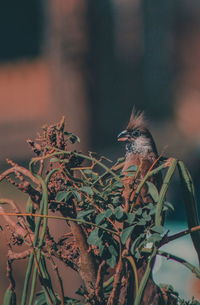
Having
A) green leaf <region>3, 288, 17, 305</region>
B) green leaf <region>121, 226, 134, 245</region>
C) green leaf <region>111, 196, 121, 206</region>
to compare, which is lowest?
green leaf <region>3, 288, 17, 305</region>

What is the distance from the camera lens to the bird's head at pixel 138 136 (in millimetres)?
1424

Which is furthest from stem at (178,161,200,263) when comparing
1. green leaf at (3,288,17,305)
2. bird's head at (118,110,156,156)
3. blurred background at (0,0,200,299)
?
blurred background at (0,0,200,299)

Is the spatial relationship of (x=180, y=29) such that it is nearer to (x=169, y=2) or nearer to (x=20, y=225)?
(x=169, y=2)

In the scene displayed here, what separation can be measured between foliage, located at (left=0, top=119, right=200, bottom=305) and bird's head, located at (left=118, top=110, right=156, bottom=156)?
0.38m

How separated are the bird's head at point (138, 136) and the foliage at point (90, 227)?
38 cm

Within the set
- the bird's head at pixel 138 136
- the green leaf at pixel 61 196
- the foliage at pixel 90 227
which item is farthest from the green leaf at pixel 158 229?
the bird's head at pixel 138 136

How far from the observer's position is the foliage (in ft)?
3.17

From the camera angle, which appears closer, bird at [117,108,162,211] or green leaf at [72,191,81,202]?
green leaf at [72,191,81,202]

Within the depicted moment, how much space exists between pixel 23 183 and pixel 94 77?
9.07 ft

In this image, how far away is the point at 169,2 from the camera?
636 cm

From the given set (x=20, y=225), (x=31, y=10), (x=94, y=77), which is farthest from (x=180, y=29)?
(x=20, y=225)

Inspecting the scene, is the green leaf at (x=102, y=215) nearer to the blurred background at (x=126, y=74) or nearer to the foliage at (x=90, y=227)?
the foliage at (x=90, y=227)

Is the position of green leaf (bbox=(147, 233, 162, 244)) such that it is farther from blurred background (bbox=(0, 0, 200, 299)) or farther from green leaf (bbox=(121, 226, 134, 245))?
blurred background (bbox=(0, 0, 200, 299))

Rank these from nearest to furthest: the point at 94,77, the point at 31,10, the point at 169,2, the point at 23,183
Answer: the point at 23,183
the point at 94,77
the point at 169,2
the point at 31,10
